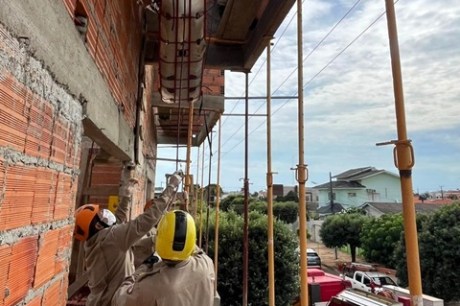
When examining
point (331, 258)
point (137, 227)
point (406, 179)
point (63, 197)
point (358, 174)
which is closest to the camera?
point (406, 179)

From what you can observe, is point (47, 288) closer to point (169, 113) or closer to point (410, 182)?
point (410, 182)

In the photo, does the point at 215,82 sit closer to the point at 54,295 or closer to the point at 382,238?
the point at 54,295

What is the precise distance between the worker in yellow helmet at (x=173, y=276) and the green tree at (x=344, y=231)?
70.0 feet

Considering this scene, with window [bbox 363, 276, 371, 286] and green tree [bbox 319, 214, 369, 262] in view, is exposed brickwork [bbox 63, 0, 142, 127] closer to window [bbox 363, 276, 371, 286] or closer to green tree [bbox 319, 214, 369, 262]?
window [bbox 363, 276, 371, 286]

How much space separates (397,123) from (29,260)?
163 centimetres

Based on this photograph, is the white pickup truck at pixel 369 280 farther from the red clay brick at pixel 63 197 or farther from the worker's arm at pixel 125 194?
the red clay brick at pixel 63 197

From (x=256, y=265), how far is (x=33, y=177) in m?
7.91

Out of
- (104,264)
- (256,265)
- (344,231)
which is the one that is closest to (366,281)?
(256,265)

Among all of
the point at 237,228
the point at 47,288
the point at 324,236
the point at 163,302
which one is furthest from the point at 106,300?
the point at 324,236

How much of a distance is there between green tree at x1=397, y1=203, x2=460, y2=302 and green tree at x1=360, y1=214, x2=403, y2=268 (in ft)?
14.3

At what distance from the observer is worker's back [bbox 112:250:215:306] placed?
6.60ft

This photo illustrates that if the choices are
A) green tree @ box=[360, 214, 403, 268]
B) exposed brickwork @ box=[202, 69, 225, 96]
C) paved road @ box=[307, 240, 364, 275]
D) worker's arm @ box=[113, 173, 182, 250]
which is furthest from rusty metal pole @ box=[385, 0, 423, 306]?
paved road @ box=[307, 240, 364, 275]

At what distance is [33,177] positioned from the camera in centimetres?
126

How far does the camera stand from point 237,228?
9234 mm
